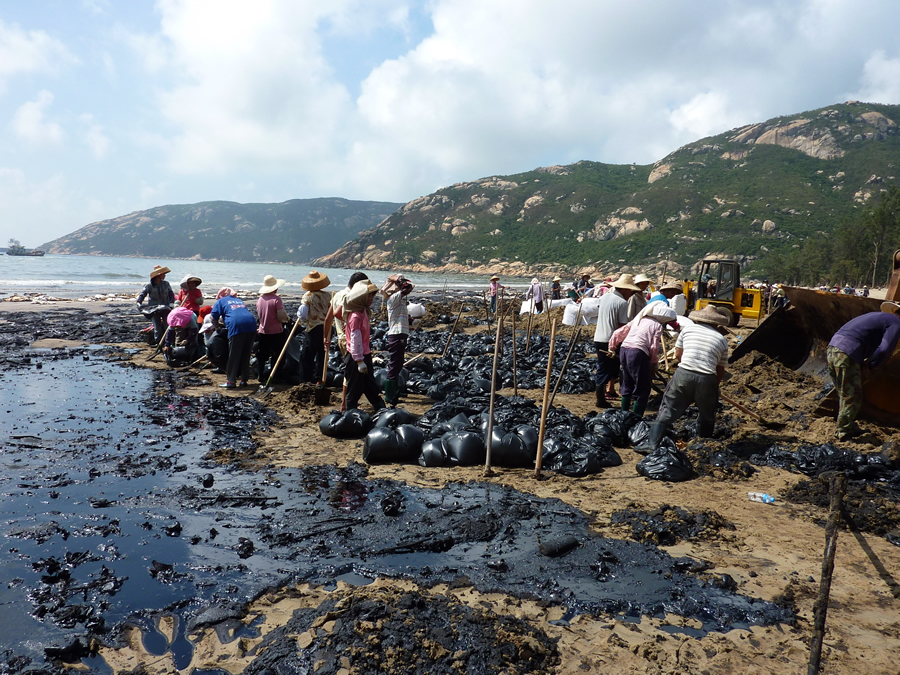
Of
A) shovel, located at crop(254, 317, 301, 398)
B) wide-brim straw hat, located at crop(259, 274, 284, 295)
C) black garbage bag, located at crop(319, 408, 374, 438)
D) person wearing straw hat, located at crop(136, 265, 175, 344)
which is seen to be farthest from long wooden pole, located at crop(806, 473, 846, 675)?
person wearing straw hat, located at crop(136, 265, 175, 344)

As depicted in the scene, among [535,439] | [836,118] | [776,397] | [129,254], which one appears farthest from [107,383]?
[129,254]

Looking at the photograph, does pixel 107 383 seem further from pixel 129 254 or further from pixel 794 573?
pixel 129 254

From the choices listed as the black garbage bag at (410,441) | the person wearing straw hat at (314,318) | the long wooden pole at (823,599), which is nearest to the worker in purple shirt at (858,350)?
the long wooden pole at (823,599)

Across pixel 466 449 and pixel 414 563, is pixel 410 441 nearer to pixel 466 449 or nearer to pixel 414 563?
pixel 466 449

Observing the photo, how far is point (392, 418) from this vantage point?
16.8 ft

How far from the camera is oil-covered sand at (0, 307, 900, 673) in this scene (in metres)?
2.22

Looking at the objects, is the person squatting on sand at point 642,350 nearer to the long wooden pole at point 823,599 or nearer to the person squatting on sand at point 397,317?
the person squatting on sand at point 397,317

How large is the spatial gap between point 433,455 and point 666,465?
203 cm

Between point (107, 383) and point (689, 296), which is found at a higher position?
point (689, 296)

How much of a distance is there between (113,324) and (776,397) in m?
15.3

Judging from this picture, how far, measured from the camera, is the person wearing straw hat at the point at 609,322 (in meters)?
6.54

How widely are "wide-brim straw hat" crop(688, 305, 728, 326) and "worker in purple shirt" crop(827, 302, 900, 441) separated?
1.11 meters

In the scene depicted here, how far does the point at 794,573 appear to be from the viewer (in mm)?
2871

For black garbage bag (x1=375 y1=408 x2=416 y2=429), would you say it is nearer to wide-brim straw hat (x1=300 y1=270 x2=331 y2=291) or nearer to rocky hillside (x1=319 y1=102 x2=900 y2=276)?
wide-brim straw hat (x1=300 y1=270 x2=331 y2=291)
